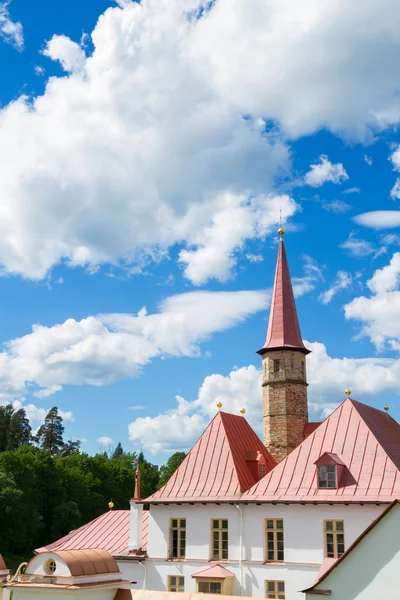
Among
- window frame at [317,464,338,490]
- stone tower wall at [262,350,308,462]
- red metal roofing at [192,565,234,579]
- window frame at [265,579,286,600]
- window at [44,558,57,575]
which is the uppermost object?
stone tower wall at [262,350,308,462]

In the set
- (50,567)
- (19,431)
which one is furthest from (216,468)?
(19,431)

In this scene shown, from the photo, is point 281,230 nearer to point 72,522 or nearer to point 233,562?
point 233,562

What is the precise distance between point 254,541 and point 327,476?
392 cm

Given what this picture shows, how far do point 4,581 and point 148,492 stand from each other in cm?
7320

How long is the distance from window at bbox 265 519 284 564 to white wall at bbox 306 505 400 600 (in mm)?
13797

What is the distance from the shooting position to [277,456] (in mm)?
34219

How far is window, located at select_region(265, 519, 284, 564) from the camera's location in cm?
2566

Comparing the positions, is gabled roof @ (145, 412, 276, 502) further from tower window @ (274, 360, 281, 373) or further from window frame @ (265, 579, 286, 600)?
tower window @ (274, 360, 281, 373)

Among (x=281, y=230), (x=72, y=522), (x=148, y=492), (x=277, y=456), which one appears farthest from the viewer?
(x=148, y=492)

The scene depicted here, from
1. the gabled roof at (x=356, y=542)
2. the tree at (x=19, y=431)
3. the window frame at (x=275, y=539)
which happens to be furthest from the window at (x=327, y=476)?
the tree at (x=19, y=431)

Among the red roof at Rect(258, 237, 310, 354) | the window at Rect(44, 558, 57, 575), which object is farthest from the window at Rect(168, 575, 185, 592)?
the window at Rect(44, 558, 57, 575)

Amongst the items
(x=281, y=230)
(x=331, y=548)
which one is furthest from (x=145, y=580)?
(x=281, y=230)

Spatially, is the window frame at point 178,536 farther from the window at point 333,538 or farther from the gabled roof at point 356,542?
the gabled roof at point 356,542

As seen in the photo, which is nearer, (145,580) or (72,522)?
(145,580)
